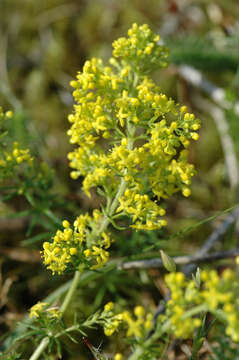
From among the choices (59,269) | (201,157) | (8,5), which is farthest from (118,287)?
(8,5)

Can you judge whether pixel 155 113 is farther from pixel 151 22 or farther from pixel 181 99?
pixel 151 22

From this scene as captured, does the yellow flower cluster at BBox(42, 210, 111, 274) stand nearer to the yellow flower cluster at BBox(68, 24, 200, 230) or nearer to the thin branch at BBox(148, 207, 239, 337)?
the yellow flower cluster at BBox(68, 24, 200, 230)

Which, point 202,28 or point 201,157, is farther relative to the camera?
point 202,28

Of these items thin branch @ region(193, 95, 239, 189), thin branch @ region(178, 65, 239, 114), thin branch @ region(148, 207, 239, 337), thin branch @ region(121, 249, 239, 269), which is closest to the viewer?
thin branch @ region(121, 249, 239, 269)

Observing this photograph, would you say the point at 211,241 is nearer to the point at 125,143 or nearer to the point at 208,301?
the point at 125,143

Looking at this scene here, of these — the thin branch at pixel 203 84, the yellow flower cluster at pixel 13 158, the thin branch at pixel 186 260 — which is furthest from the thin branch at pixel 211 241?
the yellow flower cluster at pixel 13 158

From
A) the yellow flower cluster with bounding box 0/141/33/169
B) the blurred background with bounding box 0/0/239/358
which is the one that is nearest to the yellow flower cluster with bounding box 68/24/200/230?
the yellow flower cluster with bounding box 0/141/33/169
